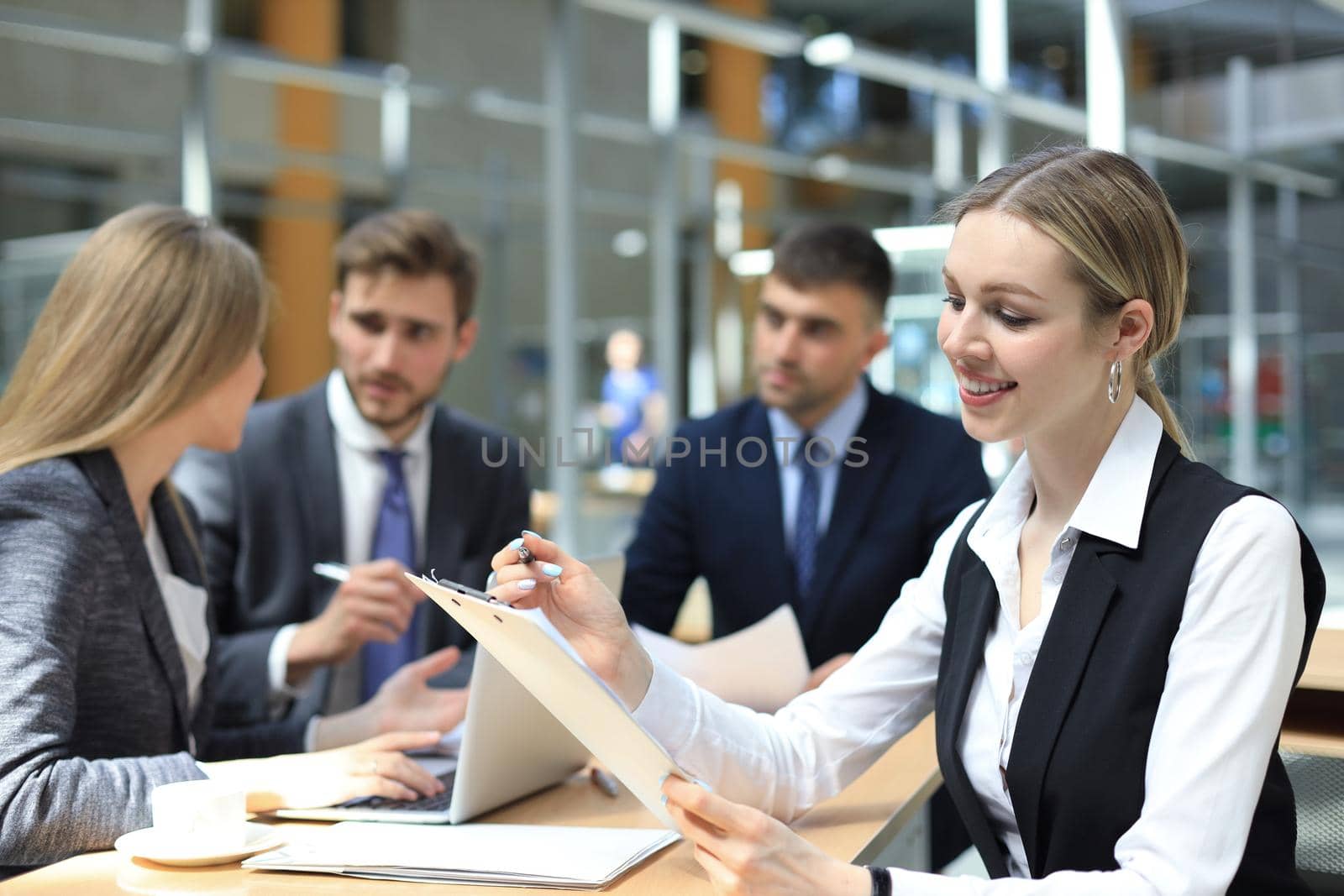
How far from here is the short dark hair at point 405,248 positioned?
269cm

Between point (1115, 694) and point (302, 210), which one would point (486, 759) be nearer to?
point (1115, 694)

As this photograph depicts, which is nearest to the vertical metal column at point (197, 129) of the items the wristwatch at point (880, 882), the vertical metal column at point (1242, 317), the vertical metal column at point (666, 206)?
the vertical metal column at point (666, 206)

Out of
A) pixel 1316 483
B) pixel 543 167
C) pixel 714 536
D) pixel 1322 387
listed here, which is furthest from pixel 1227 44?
pixel 714 536

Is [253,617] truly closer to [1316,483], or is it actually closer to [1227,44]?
[1227,44]

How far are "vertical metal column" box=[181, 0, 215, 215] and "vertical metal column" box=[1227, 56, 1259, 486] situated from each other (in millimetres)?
5942

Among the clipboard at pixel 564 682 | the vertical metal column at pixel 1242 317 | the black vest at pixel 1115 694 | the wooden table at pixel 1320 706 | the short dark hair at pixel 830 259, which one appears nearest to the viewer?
the clipboard at pixel 564 682

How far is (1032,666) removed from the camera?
142 centimetres

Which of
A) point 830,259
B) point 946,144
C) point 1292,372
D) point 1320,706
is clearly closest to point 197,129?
point 830,259

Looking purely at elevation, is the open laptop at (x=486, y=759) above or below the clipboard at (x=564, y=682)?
below

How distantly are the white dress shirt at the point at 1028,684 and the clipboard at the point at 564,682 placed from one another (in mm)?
164

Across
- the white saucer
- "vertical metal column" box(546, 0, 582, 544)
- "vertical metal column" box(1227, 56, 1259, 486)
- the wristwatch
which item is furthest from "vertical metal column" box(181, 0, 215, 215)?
"vertical metal column" box(1227, 56, 1259, 486)

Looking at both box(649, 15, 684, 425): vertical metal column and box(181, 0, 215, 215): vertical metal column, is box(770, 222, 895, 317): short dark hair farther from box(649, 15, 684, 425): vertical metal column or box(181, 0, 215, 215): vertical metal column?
box(649, 15, 684, 425): vertical metal column

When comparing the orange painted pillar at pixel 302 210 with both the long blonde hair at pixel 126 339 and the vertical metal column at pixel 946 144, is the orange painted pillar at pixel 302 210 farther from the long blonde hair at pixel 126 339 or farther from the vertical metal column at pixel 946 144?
the long blonde hair at pixel 126 339

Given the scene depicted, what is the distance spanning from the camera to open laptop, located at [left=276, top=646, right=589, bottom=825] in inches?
61.0
